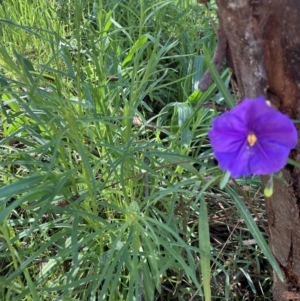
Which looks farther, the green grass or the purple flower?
the green grass

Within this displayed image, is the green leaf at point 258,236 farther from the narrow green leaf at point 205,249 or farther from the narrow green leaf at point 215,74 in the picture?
the narrow green leaf at point 215,74

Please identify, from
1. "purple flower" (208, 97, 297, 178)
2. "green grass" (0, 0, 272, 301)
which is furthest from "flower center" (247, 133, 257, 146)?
"green grass" (0, 0, 272, 301)

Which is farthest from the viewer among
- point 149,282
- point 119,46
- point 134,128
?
point 119,46

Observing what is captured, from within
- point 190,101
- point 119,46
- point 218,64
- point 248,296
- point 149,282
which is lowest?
point 248,296

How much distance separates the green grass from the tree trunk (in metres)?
0.12

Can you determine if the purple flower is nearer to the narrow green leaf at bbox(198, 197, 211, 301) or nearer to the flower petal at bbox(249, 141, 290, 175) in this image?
the flower petal at bbox(249, 141, 290, 175)

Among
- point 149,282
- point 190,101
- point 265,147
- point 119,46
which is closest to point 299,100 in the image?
point 265,147

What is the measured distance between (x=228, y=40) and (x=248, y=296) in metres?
0.69

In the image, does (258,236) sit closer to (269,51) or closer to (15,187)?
(269,51)

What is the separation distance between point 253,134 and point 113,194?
1.82 feet

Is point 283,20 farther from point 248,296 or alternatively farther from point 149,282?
point 248,296

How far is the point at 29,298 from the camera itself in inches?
39.2

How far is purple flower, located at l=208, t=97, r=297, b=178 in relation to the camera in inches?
23.7

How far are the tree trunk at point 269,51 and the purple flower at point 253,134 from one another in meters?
0.09
